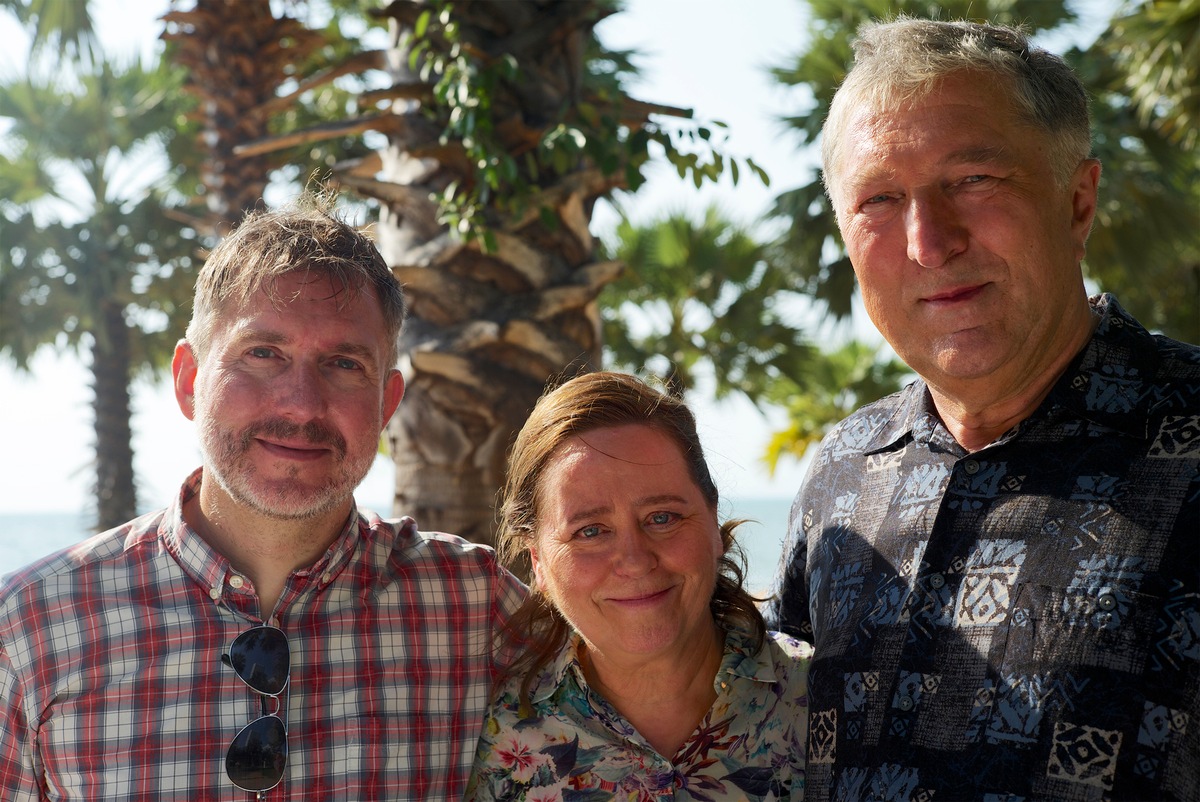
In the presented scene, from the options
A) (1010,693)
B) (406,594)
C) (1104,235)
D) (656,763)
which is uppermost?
(1104,235)

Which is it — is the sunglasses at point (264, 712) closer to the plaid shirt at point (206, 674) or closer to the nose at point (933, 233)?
the plaid shirt at point (206, 674)

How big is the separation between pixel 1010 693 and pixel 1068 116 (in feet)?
3.24

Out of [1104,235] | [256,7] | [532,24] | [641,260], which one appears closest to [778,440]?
[641,260]

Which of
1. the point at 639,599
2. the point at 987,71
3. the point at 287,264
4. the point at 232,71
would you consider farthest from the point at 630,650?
the point at 232,71

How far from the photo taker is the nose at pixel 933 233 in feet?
6.25

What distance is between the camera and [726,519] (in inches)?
105

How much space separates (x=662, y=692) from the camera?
89.8 inches

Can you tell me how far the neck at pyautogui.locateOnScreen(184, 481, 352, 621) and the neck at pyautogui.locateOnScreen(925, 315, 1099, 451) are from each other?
1221 millimetres

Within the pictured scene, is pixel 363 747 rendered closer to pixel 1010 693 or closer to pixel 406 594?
pixel 406 594

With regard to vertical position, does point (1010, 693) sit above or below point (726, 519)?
below

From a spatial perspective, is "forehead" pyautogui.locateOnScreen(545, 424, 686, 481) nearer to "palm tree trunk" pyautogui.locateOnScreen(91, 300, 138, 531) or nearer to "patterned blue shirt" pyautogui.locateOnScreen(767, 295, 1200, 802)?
"patterned blue shirt" pyautogui.locateOnScreen(767, 295, 1200, 802)

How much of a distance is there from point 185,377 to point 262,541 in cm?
41

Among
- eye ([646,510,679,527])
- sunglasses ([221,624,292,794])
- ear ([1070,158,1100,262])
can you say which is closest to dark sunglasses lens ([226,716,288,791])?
sunglasses ([221,624,292,794])

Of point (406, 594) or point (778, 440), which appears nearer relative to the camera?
point (406, 594)
